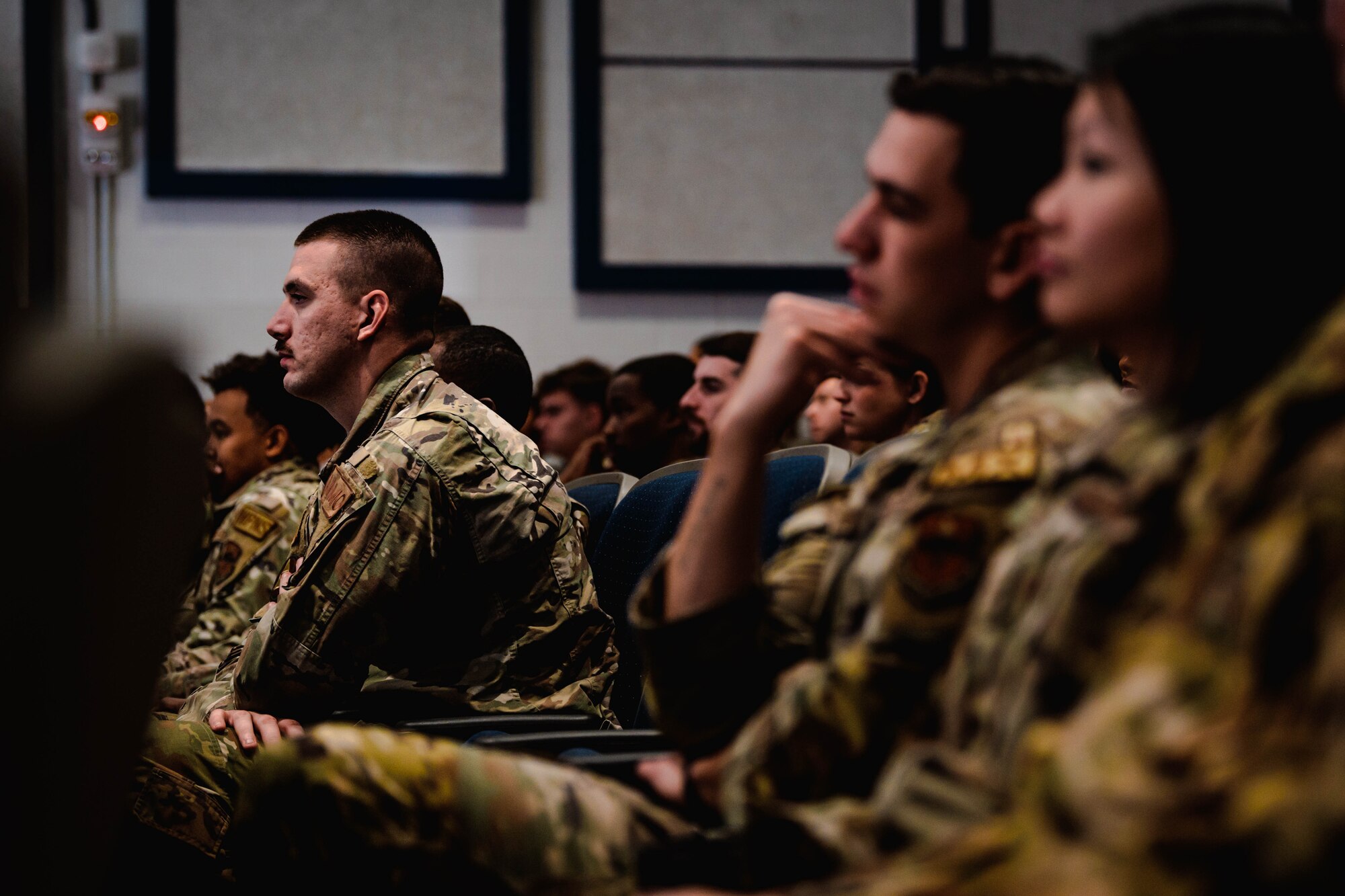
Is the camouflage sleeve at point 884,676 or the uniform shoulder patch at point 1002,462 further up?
the uniform shoulder patch at point 1002,462

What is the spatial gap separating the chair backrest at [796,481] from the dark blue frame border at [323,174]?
10.1 feet

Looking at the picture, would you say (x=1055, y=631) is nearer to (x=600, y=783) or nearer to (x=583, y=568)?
(x=600, y=783)

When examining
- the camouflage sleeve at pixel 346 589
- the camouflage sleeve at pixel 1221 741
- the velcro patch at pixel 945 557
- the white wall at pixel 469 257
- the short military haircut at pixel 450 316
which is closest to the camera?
the camouflage sleeve at pixel 1221 741

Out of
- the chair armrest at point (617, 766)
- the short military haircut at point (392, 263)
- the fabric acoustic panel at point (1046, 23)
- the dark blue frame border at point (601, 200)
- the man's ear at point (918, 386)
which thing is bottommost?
the chair armrest at point (617, 766)

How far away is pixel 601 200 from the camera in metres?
4.56

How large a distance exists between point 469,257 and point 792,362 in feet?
11.4

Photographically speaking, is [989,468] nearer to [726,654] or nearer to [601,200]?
[726,654]

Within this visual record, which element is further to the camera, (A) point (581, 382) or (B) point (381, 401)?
(A) point (581, 382)

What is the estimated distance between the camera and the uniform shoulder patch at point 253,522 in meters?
2.77

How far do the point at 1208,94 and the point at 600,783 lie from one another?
2.28 ft

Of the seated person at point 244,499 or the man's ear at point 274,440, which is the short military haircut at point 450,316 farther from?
the man's ear at point 274,440

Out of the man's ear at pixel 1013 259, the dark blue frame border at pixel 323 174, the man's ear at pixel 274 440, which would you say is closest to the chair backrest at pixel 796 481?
the man's ear at pixel 1013 259

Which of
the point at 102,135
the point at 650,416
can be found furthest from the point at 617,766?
the point at 102,135

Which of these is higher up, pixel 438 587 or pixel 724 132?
pixel 724 132
